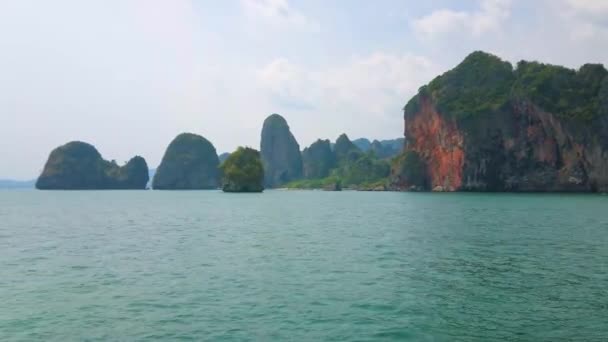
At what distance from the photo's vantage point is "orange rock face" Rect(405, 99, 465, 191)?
16912 centimetres

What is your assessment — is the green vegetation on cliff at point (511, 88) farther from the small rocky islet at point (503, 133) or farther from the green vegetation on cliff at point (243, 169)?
the green vegetation on cliff at point (243, 169)

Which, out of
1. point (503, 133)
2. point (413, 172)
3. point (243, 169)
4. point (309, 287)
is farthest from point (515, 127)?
point (309, 287)

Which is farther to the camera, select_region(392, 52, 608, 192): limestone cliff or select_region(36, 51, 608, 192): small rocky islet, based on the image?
select_region(36, 51, 608, 192): small rocky islet

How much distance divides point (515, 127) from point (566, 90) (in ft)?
62.0

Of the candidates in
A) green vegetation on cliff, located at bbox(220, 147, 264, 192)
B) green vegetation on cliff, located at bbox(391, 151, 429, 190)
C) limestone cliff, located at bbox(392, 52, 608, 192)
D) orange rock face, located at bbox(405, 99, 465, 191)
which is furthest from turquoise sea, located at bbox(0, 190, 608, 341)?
green vegetation on cliff, located at bbox(391, 151, 429, 190)

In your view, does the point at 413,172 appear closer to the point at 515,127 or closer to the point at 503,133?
the point at 503,133

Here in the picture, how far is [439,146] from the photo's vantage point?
7165 inches

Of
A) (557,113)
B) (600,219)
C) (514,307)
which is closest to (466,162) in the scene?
(557,113)

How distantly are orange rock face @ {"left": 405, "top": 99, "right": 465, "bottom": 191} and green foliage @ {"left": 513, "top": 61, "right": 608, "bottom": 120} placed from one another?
85.0 ft

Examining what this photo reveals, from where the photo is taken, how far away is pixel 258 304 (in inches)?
800

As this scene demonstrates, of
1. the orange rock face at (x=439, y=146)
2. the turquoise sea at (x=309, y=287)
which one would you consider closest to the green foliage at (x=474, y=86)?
the orange rock face at (x=439, y=146)

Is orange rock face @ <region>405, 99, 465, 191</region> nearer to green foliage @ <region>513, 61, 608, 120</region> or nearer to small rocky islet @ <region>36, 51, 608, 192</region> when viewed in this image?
small rocky islet @ <region>36, 51, 608, 192</region>

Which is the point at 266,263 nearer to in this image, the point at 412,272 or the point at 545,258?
the point at 412,272

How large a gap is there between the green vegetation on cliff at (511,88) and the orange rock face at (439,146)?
15.9 ft
